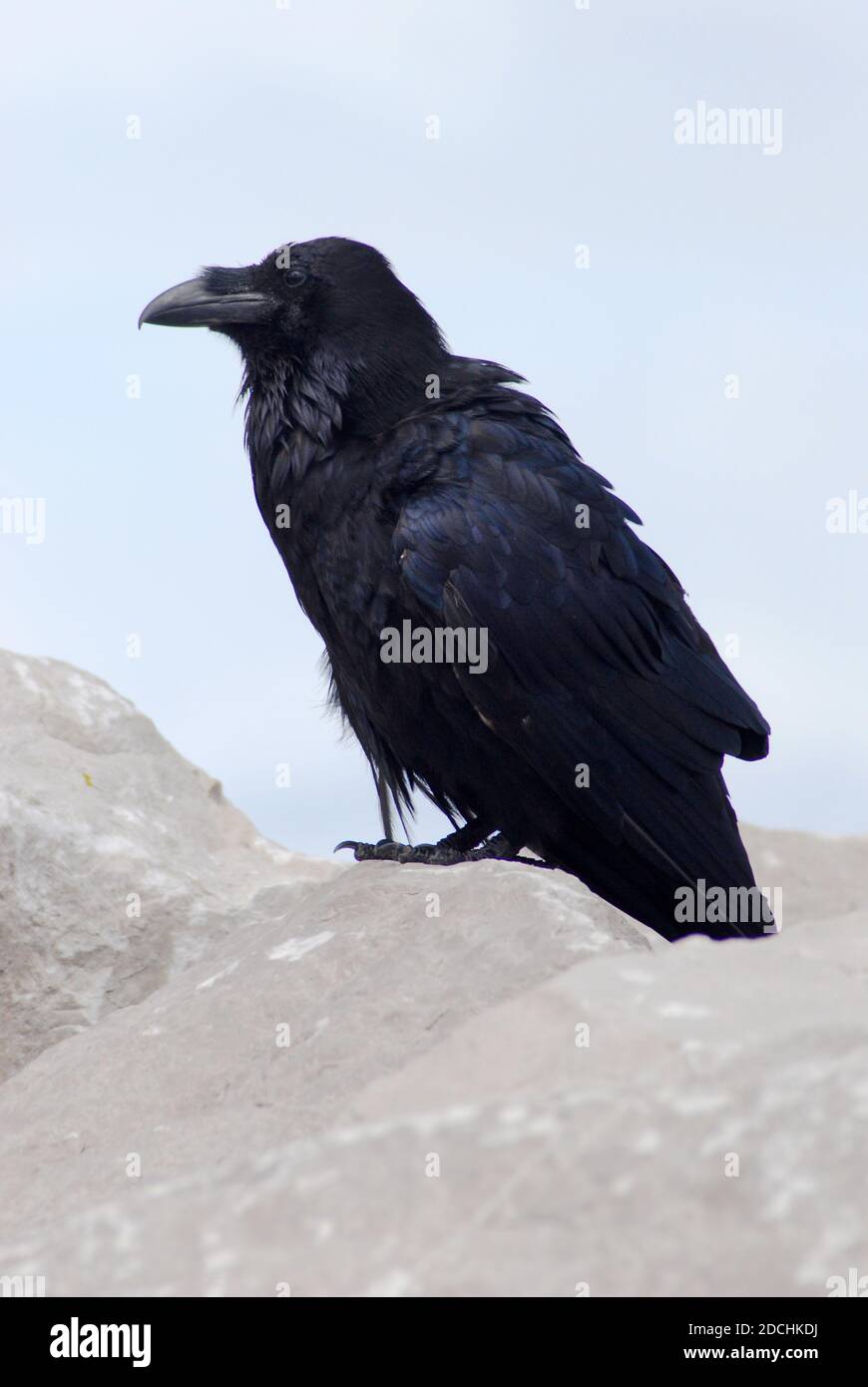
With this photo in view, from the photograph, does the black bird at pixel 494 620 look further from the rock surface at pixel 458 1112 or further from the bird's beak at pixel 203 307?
the rock surface at pixel 458 1112

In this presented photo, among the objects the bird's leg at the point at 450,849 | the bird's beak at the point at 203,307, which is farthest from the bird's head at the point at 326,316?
the bird's leg at the point at 450,849

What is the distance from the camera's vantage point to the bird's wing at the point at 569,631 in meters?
5.39

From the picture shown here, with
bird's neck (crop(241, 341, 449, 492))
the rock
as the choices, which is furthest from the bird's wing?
the rock

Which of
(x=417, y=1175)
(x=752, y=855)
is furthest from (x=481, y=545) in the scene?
(x=752, y=855)

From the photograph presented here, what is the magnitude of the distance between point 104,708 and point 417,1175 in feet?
18.8

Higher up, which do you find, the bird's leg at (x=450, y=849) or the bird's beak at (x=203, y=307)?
the bird's beak at (x=203, y=307)

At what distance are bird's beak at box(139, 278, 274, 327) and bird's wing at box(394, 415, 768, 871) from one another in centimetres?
97

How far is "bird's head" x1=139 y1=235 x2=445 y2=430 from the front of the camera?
19.3 feet

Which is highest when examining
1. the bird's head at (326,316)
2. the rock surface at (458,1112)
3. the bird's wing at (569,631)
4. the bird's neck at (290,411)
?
the bird's head at (326,316)

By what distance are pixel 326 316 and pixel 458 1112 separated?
3981 mm

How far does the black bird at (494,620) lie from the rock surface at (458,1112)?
913 mm

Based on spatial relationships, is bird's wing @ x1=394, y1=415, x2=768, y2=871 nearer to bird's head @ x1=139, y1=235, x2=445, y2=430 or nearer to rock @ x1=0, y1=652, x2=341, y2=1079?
bird's head @ x1=139, y1=235, x2=445, y2=430

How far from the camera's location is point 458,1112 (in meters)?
2.66
